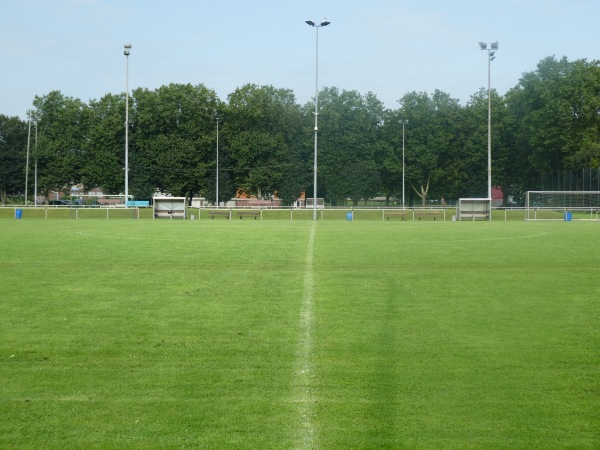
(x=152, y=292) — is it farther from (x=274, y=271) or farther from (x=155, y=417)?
(x=155, y=417)

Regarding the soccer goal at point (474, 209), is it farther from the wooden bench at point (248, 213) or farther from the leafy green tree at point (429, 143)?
the leafy green tree at point (429, 143)

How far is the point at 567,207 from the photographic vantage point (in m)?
50.8

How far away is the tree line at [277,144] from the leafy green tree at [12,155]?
19 centimetres

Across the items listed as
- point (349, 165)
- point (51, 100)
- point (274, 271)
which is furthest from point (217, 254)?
point (51, 100)

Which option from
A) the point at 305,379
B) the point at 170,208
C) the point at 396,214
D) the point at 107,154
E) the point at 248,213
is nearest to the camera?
the point at 305,379

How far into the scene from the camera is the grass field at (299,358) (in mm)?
4391

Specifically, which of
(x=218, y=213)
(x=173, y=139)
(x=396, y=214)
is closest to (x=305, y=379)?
(x=396, y=214)

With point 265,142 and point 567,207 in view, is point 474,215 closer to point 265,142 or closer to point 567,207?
point 567,207

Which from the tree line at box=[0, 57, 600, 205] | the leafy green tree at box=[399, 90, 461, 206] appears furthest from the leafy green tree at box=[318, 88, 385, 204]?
the leafy green tree at box=[399, 90, 461, 206]

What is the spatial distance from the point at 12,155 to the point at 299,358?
80.6 meters

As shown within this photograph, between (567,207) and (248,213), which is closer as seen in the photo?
(567,207)

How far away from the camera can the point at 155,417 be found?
15.1ft

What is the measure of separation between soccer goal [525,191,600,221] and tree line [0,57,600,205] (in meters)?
17.6

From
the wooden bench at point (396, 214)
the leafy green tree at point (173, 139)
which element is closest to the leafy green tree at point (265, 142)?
the leafy green tree at point (173, 139)
